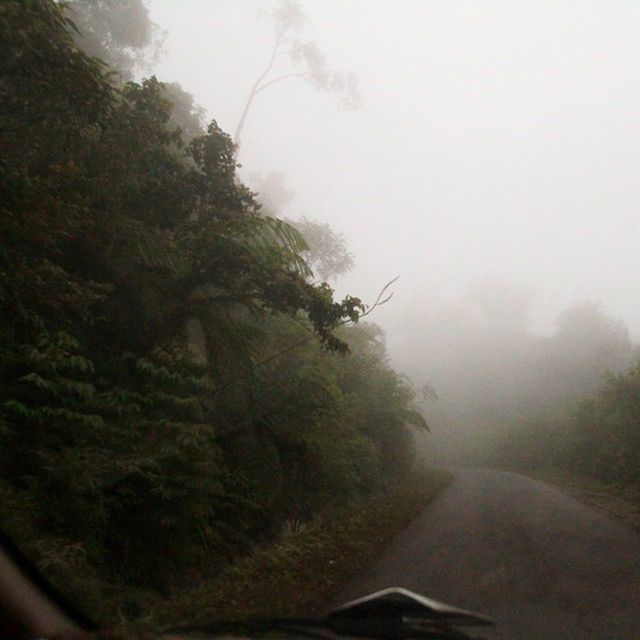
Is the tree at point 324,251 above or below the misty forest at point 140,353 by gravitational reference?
above

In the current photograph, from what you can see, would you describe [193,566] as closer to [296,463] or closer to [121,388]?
[121,388]

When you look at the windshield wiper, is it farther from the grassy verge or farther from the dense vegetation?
the dense vegetation

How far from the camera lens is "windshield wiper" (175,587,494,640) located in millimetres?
2193

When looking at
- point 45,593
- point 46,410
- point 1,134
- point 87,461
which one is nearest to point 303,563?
point 87,461

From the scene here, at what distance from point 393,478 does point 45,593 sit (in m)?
16.3

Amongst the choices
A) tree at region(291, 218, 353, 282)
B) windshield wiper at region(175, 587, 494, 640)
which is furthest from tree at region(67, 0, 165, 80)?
windshield wiper at region(175, 587, 494, 640)

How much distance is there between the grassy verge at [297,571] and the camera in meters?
4.64

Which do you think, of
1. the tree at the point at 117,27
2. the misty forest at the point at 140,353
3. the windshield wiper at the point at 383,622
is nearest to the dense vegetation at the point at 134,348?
the misty forest at the point at 140,353

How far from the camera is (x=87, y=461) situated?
5098 mm

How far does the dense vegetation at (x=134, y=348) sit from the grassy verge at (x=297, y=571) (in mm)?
515

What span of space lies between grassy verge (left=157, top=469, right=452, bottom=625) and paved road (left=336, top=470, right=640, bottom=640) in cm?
30

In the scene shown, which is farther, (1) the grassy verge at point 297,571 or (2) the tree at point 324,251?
(2) the tree at point 324,251

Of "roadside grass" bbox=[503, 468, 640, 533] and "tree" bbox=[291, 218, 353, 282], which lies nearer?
"roadside grass" bbox=[503, 468, 640, 533]

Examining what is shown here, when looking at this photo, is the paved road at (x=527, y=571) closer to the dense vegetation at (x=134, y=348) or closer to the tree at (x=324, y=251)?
the dense vegetation at (x=134, y=348)
